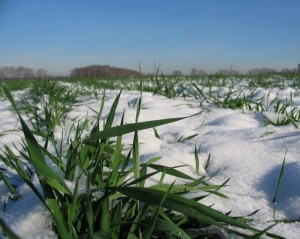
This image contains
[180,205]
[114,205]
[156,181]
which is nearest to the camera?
[180,205]

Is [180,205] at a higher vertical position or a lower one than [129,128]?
lower

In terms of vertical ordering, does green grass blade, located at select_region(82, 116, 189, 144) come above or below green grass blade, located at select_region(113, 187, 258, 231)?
above

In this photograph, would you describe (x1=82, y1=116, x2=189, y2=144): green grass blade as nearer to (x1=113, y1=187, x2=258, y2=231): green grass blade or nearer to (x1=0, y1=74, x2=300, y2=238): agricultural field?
(x1=0, y1=74, x2=300, y2=238): agricultural field

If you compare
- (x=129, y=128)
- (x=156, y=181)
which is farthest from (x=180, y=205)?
(x=156, y=181)

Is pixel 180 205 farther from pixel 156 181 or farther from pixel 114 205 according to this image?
pixel 156 181

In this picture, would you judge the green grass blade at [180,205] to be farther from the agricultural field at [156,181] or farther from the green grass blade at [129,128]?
the green grass blade at [129,128]

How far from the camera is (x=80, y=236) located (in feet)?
2.19

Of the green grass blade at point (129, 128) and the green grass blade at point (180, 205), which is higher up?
the green grass blade at point (129, 128)

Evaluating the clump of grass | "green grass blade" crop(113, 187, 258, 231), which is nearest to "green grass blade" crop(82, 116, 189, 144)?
the clump of grass

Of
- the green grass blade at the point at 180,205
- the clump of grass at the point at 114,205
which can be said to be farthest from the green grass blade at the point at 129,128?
the green grass blade at the point at 180,205

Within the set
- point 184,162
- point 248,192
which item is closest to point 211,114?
point 184,162

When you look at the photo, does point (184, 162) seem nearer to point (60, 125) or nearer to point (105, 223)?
point (105, 223)

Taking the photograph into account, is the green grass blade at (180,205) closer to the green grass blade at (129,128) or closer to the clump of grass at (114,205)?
the clump of grass at (114,205)

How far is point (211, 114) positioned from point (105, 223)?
1441 mm
